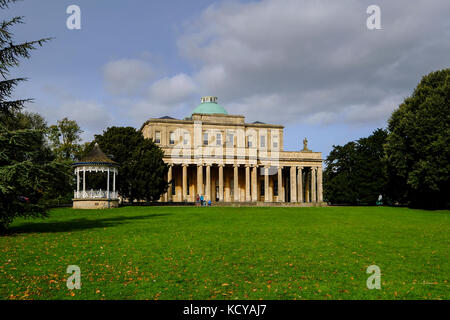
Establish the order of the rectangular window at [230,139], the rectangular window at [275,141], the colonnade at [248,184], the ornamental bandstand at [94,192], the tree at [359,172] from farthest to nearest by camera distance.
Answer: the rectangular window at [275,141], the rectangular window at [230,139], the colonnade at [248,184], the tree at [359,172], the ornamental bandstand at [94,192]

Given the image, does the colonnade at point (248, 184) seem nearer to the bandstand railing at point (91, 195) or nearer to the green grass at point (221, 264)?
the bandstand railing at point (91, 195)

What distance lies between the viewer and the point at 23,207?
61.8ft

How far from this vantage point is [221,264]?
12.6 metres

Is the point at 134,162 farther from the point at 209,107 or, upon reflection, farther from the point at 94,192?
the point at 209,107

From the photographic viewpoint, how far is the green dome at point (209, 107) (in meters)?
82.5

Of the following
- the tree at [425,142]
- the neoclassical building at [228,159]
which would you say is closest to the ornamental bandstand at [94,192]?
the neoclassical building at [228,159]

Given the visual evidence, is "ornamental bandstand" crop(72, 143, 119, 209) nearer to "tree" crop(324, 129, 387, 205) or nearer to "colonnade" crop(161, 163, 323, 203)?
"colonnade" crop(161, 163, 323, 203)

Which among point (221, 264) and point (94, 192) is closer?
point (221, 264)

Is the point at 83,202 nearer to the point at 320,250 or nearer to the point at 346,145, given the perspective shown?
the point at 320,250

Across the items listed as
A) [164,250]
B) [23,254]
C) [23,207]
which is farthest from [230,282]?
[23,207]

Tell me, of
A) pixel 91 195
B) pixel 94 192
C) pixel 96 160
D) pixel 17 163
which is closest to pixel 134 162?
pixel 96 160

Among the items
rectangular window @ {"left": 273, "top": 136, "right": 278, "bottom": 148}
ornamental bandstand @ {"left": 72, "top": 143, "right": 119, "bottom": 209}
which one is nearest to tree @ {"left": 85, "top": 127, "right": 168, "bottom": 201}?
ornamental bandstand @ {"left": 72, "top": 143, "right": 119, "bottom": 209}

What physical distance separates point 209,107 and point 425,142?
4776 cm

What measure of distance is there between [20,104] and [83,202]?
22.4 metres
